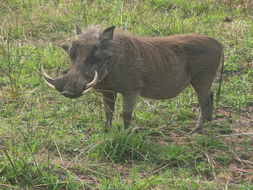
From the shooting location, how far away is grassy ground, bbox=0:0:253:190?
3.39 meters

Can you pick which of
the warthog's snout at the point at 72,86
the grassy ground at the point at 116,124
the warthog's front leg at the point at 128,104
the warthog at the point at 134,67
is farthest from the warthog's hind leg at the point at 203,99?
the warthog's snout at the point at 72,86

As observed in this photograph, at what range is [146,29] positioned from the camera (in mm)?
6836

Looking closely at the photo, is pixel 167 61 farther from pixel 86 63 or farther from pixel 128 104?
pixel 86 63

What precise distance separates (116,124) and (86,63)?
0.90m

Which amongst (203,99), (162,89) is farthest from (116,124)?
(203,99)

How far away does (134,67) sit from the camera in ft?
14.1

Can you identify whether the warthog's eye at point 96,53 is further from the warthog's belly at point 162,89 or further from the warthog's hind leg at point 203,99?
the warthog's hind leg at point 203,99

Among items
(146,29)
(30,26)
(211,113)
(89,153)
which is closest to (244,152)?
(211,113)

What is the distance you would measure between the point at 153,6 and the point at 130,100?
3775 mm

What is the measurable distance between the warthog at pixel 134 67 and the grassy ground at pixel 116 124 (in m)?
0.23

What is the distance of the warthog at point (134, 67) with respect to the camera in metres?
3.84

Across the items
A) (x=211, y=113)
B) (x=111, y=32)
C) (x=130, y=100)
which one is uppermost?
(x=111, y=32)

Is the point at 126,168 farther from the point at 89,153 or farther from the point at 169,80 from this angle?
the point at 169,80

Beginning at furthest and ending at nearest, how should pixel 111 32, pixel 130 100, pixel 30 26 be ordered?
pixel 30 26 < pixel 130 100 < pixel 111 32
